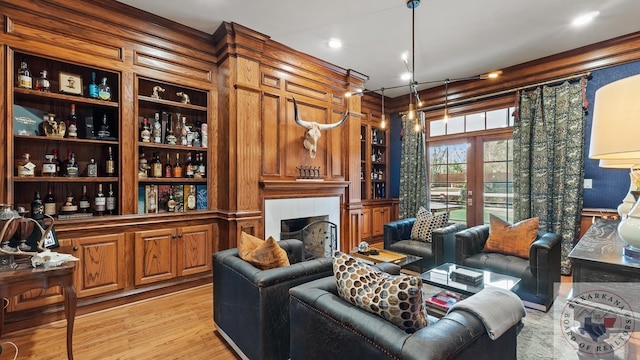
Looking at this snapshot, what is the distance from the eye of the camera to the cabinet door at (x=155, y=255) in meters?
2.92

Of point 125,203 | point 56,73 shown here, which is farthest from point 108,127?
point 125,203

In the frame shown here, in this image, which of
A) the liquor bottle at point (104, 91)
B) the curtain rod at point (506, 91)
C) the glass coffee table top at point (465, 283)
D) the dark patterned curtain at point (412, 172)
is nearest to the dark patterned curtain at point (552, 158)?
the curtain rod at point (506, 91)

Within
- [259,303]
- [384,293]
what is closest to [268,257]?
[259,303]

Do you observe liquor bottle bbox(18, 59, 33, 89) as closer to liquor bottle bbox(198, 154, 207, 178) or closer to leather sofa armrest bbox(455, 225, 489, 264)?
liquor bottle bbox(198, 154, 207, 178)

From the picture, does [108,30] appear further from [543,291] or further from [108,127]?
[543,291]

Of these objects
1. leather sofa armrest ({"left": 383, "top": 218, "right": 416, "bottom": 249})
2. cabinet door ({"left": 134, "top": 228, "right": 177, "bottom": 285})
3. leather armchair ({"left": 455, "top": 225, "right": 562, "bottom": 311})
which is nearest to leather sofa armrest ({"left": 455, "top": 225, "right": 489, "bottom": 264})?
leather armchair ({"left": 455, "top": 225, "right": 562, "bottom": 311})

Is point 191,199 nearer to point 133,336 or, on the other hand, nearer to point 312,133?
point 133,336

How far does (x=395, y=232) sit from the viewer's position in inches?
162

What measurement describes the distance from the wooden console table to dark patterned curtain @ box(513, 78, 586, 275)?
4.98m

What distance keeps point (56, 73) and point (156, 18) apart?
3.60ft

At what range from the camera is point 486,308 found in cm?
126

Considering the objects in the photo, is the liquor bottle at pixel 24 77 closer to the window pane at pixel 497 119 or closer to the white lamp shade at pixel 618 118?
the white lamp shade at pixel 618 118

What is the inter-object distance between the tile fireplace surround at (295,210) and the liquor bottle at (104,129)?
5.87 ft

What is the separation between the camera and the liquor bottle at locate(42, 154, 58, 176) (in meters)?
2.59
